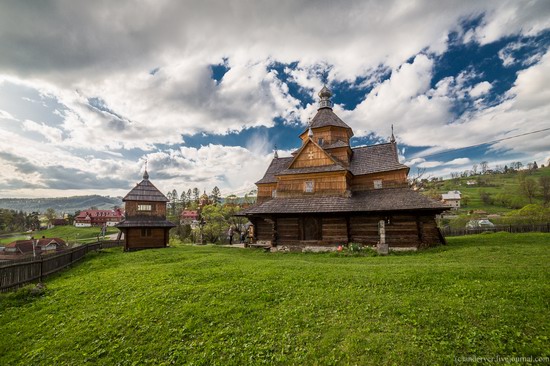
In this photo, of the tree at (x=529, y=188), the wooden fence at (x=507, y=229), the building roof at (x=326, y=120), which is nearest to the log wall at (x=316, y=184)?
the building roof at (x=326, y=120)

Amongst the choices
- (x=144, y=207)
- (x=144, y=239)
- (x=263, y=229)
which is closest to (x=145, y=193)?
(x=144, y=207)

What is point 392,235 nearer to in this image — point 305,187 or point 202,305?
point 305,187

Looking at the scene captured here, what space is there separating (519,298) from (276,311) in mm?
6423

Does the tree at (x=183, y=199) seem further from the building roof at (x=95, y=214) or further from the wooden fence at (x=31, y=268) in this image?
the wooden fence at (x=31, y=268)

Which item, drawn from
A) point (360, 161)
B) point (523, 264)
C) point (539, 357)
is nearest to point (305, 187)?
point (360, 161)

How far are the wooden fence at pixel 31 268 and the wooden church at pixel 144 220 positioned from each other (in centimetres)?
646

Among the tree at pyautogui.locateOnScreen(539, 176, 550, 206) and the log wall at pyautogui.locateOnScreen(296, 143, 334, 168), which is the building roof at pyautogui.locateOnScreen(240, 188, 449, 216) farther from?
the tree at pyautogui.locateOnScreen(539, 176, 550, 206)

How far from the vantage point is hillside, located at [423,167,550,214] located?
55156mm

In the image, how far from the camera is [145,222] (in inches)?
1018

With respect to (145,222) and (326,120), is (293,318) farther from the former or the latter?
(145,222)

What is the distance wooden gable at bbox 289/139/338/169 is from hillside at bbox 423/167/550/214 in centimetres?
Result: 4328

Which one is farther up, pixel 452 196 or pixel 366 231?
pixel 452 196

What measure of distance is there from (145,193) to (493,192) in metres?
97.6

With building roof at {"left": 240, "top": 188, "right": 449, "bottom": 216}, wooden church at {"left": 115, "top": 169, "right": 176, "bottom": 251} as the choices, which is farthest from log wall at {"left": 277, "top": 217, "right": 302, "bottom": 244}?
wooden church at {"left": 115, "top": 169, "right": 176, "bottom": 251}
